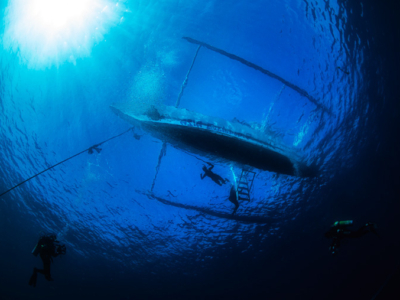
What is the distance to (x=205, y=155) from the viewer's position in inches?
402

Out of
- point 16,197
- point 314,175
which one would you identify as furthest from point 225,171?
point 16,197

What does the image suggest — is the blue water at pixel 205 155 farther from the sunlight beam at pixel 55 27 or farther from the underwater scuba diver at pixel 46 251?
the underwater scuba diver at pixel 46 251

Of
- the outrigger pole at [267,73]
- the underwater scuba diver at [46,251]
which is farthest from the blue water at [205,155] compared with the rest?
the underwater scuba diver at [46,251]

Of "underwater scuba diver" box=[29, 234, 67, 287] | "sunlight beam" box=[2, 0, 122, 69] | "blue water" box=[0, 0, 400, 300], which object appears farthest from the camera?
→ "sunlight beam" box=[2, 0, 122, 69]

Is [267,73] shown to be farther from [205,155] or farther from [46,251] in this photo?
[46,251]

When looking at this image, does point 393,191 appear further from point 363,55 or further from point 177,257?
point 177,257

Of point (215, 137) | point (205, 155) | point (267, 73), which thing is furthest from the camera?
point (205, 155)

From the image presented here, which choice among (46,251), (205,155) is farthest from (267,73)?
(46,251)

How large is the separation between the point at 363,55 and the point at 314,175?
650 cm

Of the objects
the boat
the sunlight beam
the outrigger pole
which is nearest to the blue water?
the sunlight beam

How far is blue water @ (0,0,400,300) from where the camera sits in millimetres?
8148

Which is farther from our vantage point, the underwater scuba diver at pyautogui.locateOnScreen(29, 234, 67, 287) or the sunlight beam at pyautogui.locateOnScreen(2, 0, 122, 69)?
the sunlight beam at pyautogui.locateOnScreen(2, 0, 122, 69)

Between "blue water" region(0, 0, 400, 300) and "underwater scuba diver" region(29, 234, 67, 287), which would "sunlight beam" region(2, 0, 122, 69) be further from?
"underwater scuba diver" region(29, 234, 67, 287)

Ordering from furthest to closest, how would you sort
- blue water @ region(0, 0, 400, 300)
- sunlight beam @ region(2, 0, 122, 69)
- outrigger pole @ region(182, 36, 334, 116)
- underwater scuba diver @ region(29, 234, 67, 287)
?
sunlight beam @ region(2, 0, 122, 69), blue water @ region(0, 0, 400, 300), outrigger pole @ region(182, 36, 334, 116), underwater scuba diver @ region(29, 234, 67, 287)
